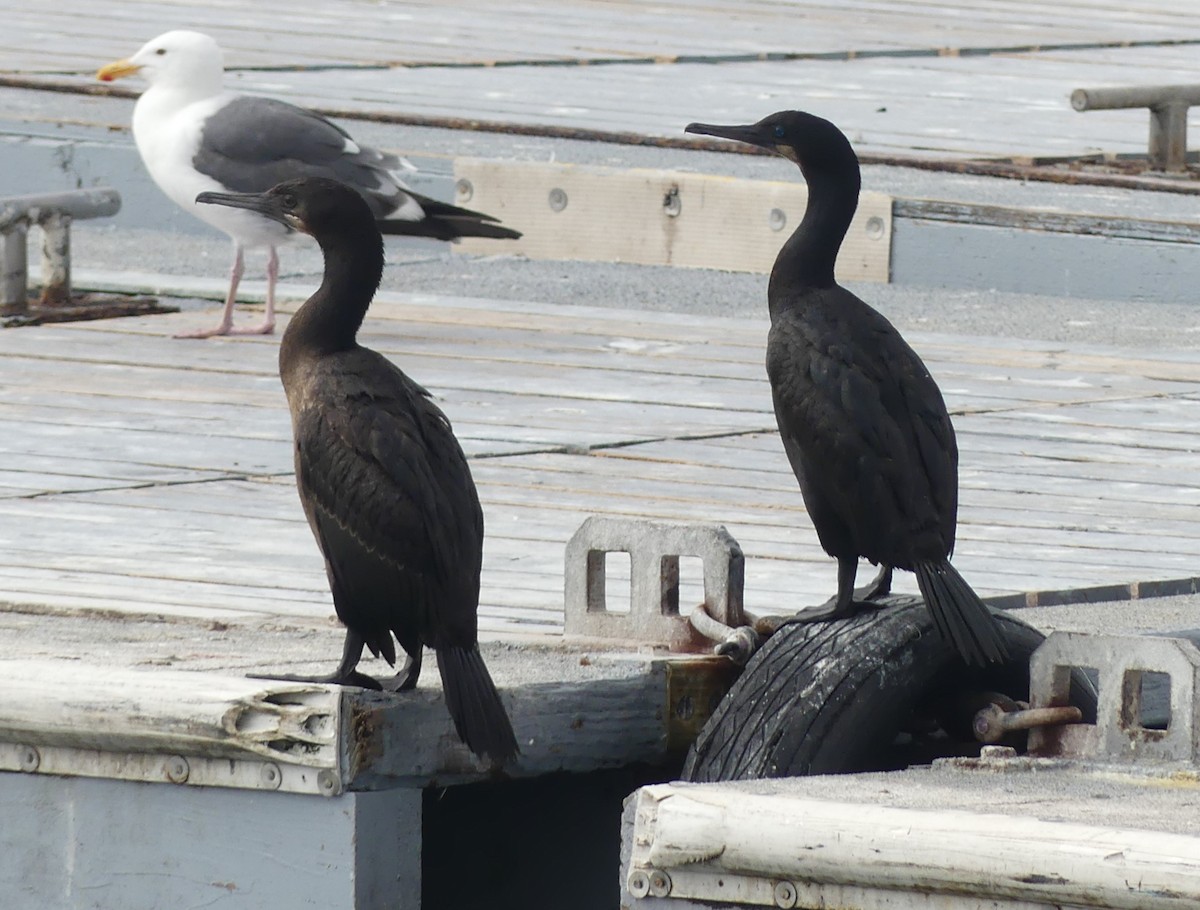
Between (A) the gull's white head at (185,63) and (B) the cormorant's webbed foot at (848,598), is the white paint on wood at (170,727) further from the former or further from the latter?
(A) the gull's white head at (185,63)

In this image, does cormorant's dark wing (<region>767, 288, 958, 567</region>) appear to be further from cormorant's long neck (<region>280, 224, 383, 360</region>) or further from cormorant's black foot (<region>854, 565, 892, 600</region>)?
cormorant's long neck (<region>280, 224, 383, 360</region>)

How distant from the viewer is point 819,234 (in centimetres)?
450

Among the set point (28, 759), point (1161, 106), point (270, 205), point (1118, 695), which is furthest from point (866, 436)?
point (1161, 106)

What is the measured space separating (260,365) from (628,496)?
198cm

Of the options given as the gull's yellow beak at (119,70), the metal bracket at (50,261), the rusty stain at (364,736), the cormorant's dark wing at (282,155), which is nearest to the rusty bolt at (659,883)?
the rusty stain at (364,736)

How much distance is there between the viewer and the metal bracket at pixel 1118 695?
3635mm

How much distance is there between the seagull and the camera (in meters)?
8.03

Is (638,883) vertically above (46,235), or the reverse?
(46,235)

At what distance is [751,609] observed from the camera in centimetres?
430

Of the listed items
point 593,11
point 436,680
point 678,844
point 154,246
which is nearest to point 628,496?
point 436,680

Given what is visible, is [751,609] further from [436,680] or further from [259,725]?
→ [259,725]

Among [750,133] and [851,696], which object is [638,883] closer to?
[851,696]

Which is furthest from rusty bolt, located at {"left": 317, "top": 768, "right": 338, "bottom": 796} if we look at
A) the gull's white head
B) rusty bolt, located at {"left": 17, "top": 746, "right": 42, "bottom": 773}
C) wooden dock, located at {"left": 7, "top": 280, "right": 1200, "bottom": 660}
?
the gull's white head

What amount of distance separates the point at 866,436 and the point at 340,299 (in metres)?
0.78
